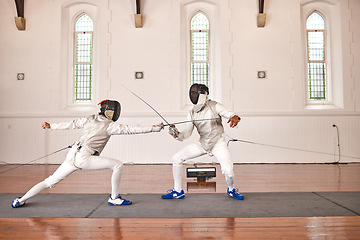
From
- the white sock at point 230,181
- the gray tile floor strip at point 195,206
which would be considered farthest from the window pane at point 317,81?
the white sock at point 230,181

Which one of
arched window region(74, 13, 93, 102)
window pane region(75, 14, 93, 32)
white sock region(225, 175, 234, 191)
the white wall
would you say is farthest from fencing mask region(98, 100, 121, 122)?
window pane region(75, 14, 93, 32)

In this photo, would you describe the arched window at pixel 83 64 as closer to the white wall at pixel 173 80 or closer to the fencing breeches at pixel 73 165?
the white wall at pixel 173 80

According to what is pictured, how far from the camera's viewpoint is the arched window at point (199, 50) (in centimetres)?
680

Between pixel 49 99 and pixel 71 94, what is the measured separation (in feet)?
1.64

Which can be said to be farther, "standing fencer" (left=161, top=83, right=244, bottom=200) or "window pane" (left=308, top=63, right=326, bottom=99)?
"window pane" (left=308, top=63, right=326, bottom=99)

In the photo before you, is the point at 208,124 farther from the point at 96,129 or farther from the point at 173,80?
the point at 173,80

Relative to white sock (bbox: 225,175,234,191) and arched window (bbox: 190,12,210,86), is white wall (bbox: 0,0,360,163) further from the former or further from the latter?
white sock (bbox: 225,175,234,191)

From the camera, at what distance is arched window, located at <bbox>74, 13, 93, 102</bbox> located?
686 centimetres

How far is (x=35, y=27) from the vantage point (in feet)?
21.9

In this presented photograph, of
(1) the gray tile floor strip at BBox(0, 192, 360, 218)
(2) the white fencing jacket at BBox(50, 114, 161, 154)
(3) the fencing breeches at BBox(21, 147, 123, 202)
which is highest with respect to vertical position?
(2) the white fencing jacket at BBox(50, 114, 161, 154)

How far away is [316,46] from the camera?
6852 mm

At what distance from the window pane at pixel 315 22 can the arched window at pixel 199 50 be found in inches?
97.6

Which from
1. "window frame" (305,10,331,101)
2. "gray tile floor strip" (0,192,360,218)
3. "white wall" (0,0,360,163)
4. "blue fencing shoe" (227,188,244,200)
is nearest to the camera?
"gray tile floor strip" (0,192,360,218)

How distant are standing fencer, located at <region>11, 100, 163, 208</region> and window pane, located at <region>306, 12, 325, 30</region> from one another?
575cm
